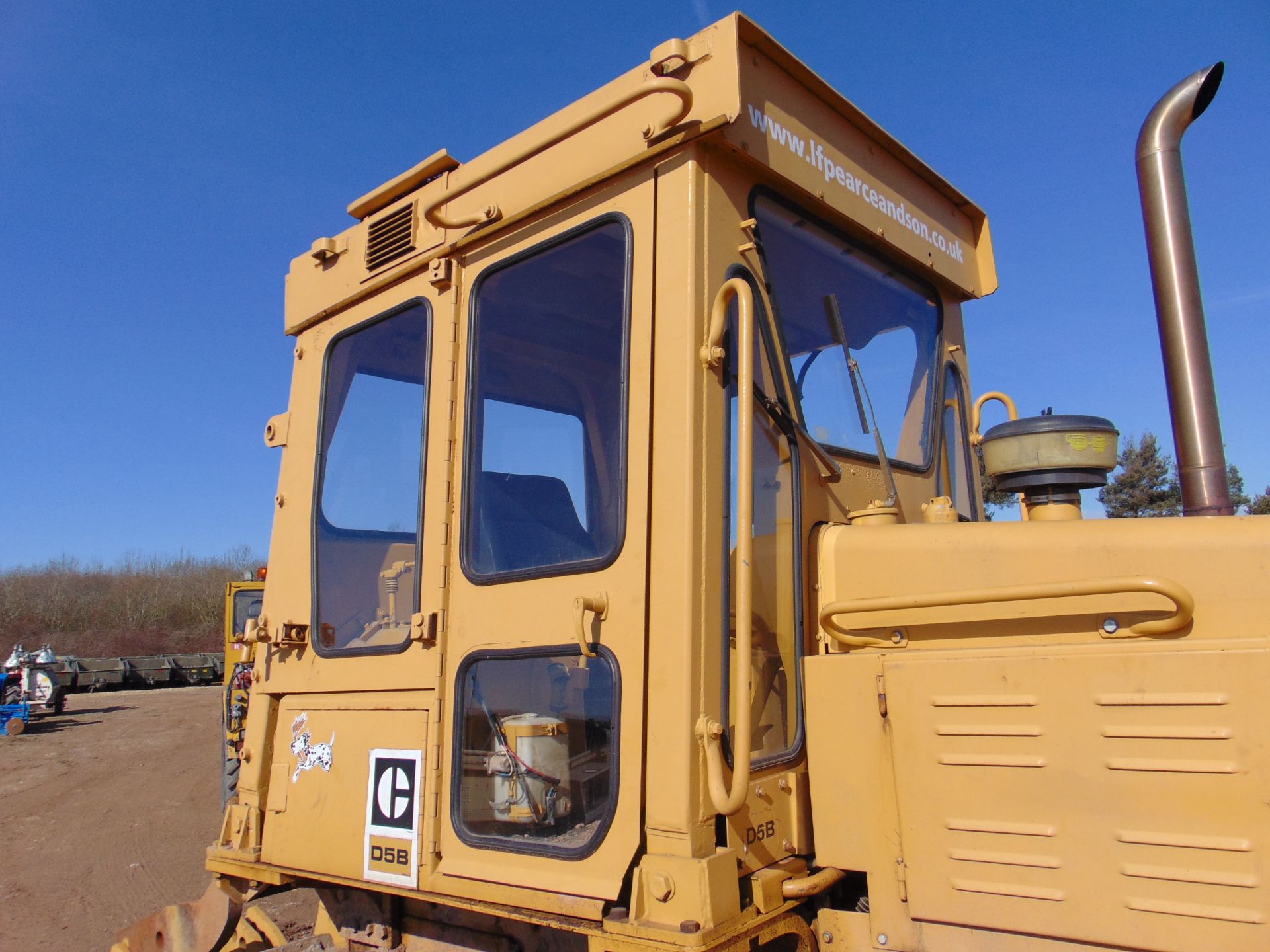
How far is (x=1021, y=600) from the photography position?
6.28ft

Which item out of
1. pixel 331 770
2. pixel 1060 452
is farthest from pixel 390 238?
pixel 1060 452

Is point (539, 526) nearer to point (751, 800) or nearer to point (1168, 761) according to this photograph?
point (751, 800)

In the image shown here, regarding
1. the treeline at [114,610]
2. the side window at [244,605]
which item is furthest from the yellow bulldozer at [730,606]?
the treeline at [114,610]

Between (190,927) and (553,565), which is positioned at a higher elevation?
(553,565)

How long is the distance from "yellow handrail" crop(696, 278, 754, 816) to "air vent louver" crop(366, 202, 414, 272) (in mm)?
1334

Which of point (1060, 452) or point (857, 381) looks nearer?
point (1060, 452)

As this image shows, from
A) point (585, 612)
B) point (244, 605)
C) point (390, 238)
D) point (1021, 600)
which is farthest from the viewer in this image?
point (244, 605)

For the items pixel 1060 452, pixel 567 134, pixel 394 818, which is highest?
pixel 567 134

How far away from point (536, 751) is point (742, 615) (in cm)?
71

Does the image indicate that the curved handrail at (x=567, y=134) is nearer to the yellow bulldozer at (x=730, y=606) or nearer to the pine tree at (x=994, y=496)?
the yellow bulldozer at (x=730, y=606)

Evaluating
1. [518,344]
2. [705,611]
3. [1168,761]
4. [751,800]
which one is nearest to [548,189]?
[518,344]

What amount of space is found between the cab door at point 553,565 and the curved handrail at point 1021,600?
475 millimetres

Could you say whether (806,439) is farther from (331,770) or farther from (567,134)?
(331,770)

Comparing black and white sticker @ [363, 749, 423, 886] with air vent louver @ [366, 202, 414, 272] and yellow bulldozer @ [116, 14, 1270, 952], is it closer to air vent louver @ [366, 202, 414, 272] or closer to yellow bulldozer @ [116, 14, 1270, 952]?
yellow bulldozer @ [116, 14, 1270, 952]
